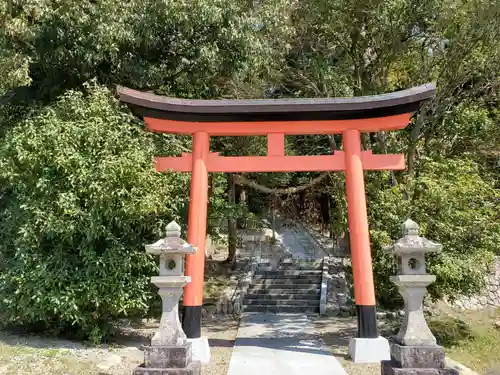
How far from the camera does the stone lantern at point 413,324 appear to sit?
6.14 m

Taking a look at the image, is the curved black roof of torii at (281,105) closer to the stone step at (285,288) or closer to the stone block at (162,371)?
the stone block at (162,371)

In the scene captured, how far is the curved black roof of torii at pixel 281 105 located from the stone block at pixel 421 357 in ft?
13.8

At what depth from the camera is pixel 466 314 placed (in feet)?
41.0

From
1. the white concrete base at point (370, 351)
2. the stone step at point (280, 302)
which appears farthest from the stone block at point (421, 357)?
the stone step at point (280, 302)

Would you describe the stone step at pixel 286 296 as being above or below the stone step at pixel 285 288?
below

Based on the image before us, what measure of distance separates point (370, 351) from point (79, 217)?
18.6 feet

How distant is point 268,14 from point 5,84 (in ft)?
19.2

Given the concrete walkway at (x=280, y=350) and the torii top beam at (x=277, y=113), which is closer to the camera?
the concrete walkway at (x=280, y=350)

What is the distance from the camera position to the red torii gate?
26.1ft

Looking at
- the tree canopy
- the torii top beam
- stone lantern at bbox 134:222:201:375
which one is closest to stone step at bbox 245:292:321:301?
the tree canopy

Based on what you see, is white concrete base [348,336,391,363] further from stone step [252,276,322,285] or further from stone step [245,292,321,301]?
stone step [252,276,322,285]

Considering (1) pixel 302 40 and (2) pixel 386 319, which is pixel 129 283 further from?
(1) pixel 302 40

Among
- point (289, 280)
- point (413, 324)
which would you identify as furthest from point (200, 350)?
point (289, 280)

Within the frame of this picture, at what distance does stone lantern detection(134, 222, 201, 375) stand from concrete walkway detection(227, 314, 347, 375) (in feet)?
3.44
